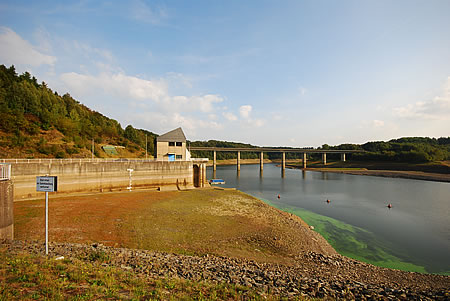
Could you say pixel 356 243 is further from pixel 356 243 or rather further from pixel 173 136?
pixel 173 136

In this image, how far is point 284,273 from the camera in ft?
43.3

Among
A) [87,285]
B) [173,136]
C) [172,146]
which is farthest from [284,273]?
[173,136]

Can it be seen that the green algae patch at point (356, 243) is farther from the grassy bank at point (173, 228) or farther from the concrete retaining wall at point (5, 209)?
the concrete retaining wall at point (5, 209)

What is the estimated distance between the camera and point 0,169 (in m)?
14.2

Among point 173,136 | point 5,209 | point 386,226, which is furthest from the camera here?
point 173,136

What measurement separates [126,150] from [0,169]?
7741 centimetres

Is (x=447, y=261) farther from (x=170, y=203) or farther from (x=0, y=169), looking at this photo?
(x=0, y=169)

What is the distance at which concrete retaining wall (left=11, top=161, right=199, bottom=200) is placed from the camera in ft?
104

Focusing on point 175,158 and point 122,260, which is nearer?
point 122,260

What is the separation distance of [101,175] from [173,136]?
1846 cm

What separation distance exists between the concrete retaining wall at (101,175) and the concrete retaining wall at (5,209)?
74.4 feet

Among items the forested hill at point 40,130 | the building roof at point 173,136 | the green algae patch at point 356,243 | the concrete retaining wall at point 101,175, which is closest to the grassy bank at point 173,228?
the green algae patch at point 356,243

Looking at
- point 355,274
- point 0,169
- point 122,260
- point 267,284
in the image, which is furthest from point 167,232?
point 355,274

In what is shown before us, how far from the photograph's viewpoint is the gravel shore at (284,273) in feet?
33.1
